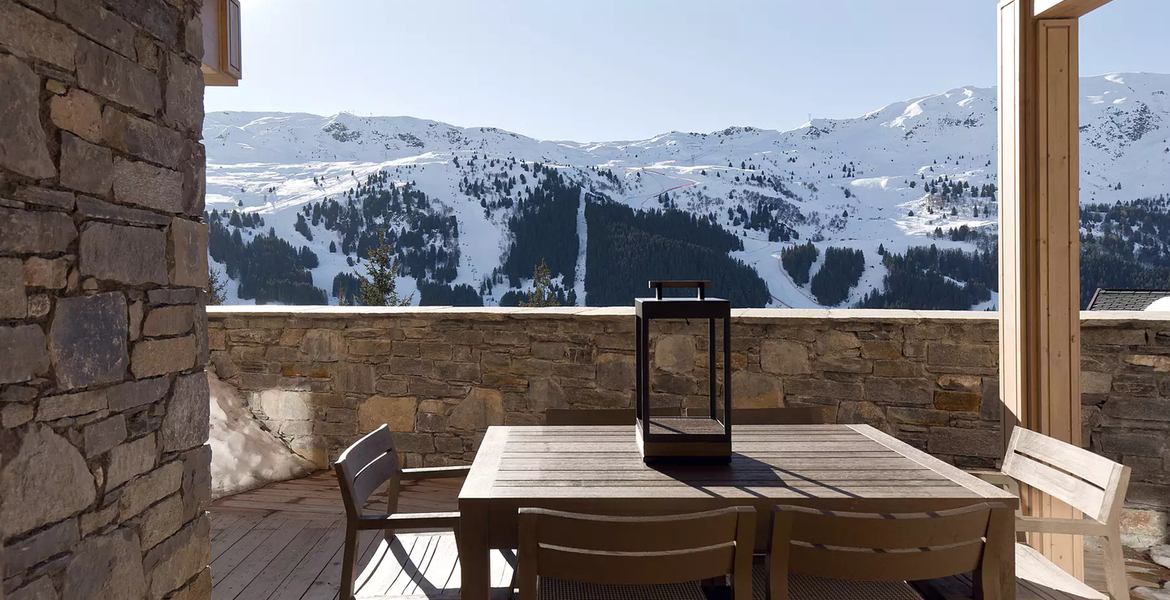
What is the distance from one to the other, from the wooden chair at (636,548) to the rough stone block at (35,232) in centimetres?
103

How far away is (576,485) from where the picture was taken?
1559mm

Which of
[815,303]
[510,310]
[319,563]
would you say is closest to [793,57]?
[815,303]

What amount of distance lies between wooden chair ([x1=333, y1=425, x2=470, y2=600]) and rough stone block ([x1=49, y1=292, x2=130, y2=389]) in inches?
20.9

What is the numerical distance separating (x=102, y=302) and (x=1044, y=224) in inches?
112

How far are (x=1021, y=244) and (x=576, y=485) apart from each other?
74.9 inches

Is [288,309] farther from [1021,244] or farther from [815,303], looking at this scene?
[815,303]

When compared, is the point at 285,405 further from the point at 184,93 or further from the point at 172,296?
the point at 184,93

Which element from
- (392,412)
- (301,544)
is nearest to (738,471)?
(301,544)

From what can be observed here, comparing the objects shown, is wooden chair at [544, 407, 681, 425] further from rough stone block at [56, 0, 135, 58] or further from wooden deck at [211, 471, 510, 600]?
rough stone block at [56, 0, 135, 58]

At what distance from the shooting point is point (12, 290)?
1.14m

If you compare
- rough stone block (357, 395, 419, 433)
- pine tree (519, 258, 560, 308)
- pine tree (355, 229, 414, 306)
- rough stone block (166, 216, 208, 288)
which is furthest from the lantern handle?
pine tree (519, 258, 560, 308)

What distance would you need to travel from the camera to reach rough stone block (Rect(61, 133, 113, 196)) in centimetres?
127

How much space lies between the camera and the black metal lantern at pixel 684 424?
5.44 feet

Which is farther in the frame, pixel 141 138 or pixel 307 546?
pixel 307 546
